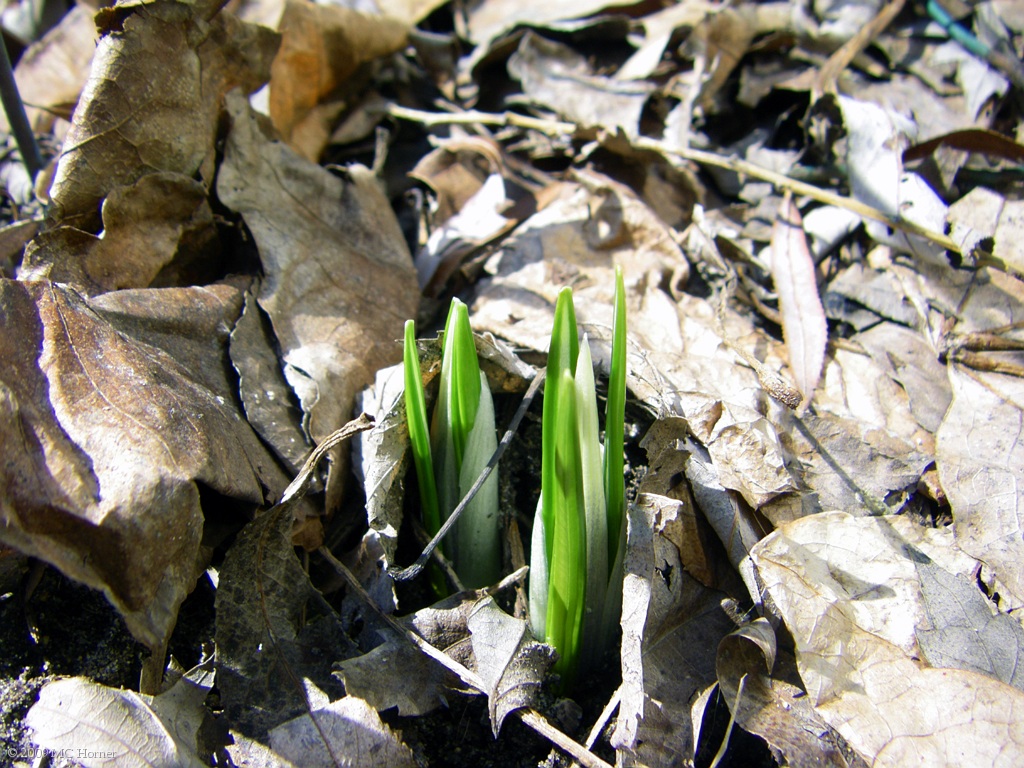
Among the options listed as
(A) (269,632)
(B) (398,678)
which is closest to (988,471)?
(B) (398,678)

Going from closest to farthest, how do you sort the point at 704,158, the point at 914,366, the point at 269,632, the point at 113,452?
the point at 113,452
the point at 269,632
the point at 914,366
the point at 704,158

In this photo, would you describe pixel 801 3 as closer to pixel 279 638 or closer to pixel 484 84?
pixel 484 84

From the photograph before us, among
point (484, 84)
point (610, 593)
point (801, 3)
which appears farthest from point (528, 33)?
point (610, 593)

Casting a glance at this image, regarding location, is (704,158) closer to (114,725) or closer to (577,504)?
(577,504)

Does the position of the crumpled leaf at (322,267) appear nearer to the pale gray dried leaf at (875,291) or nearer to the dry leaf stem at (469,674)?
the dry leaf stem at (469,674)

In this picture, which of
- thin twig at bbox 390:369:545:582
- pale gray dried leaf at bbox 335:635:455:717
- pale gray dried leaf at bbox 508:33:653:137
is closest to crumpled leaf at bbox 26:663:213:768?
pale gray dried leaf at bbox 335:635:455:717

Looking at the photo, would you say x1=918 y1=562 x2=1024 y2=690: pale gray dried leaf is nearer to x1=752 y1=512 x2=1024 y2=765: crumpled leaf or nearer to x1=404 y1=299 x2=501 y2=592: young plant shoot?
x1=752 y1=512 x2=1024 y2=765: crumpled leaf
